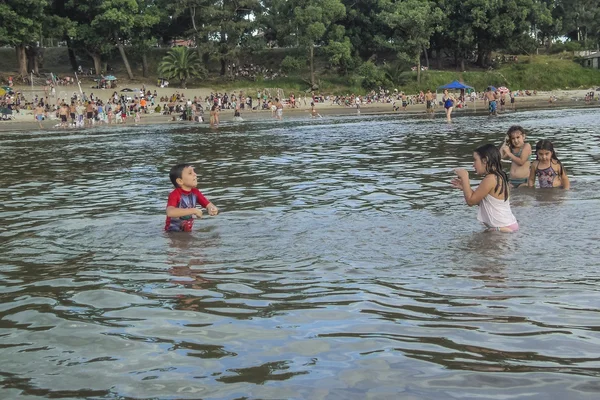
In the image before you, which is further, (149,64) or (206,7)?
(149,64)

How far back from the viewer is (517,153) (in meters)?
12.4

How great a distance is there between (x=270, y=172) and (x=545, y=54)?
259 feet

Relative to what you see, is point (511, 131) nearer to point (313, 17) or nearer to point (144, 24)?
point (313, 17)

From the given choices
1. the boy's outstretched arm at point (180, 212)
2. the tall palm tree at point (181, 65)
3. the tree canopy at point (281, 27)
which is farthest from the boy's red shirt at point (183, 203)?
the tall palm tree at point (181, 65)

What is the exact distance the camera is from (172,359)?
16.1ft

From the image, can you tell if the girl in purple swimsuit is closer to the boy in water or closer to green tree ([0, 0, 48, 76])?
the boy in water

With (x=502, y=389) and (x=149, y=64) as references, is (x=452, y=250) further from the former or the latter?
(x=149, y=64)

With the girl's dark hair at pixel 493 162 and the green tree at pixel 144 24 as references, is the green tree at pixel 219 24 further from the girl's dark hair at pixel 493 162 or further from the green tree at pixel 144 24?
the girl's dark hair at pixel 493 162

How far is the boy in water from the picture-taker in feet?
30.2

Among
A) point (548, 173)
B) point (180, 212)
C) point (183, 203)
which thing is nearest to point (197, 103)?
point (548, 173)

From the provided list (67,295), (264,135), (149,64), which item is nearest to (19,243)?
(67,295)

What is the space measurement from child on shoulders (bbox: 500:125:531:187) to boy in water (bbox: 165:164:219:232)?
18.0 ft

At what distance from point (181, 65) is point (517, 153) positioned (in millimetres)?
53253

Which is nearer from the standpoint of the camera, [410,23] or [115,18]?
[115,18]
